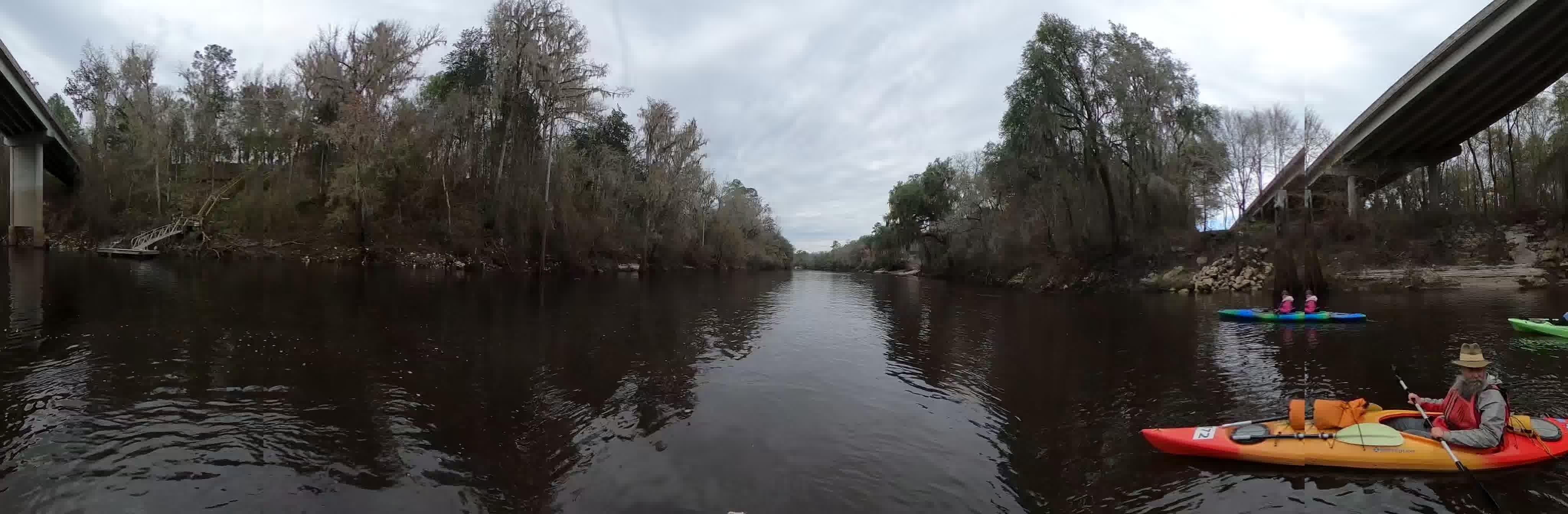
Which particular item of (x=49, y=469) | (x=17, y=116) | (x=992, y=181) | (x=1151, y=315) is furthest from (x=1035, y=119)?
(x=17, y=116)

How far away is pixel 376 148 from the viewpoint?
35.4 meters

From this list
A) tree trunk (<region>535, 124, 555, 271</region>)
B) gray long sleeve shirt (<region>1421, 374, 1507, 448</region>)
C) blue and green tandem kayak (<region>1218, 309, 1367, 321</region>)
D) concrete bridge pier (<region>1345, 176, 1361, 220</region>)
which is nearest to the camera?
gray long sleeve shirt (<region>1421, 374, 1507, 448</region>)

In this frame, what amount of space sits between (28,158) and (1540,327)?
6816 cm

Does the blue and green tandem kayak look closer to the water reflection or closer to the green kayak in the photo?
the green kayak

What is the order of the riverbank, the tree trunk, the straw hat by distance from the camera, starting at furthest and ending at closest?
1. the tree trunk
2. the riverbank
3. the straw hat

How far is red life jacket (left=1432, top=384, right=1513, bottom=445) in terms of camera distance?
6180mm

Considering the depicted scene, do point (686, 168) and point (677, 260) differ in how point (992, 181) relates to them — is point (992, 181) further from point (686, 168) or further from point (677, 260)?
point (677, 260)

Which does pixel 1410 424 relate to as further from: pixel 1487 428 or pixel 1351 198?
pixel 1351 198

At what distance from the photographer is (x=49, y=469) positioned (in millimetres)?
5098

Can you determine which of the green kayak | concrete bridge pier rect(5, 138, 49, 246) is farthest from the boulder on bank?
Answer: concrete bridge pier rect(5, 138, 49, 246)

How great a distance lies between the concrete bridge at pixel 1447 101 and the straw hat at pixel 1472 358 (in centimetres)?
2498

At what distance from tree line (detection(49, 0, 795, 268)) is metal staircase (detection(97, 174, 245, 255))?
663 mm

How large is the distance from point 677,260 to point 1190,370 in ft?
179

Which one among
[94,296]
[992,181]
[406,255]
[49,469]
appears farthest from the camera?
[992,181]
